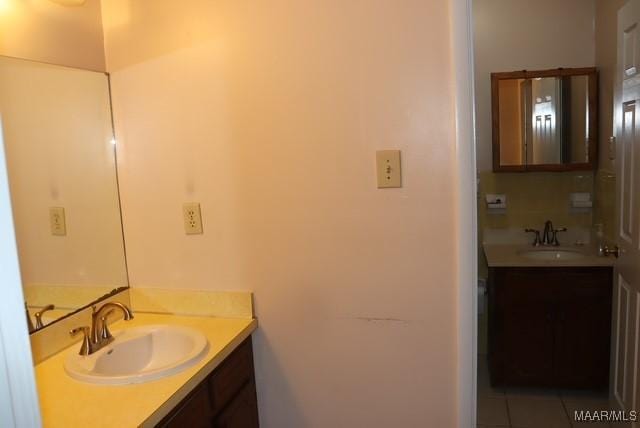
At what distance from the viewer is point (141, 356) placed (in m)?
1.56

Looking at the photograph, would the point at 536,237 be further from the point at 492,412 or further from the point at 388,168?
the point at 388,168

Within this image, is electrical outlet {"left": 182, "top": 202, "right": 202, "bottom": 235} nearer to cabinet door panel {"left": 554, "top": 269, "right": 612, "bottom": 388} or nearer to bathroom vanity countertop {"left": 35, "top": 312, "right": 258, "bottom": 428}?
bathroom vanity countertop {"left": 35, "top": 312, "right": 258, "bottom": 428}

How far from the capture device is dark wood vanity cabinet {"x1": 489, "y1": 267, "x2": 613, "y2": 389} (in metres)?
2.45

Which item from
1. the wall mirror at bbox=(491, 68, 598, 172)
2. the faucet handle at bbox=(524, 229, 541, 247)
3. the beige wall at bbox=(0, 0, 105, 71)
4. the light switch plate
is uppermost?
the beige wall at bbox=(0, 0, 105, 71)

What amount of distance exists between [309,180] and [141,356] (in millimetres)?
814

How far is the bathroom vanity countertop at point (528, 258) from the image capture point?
7.98ft

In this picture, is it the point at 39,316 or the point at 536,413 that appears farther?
the point at 536,413

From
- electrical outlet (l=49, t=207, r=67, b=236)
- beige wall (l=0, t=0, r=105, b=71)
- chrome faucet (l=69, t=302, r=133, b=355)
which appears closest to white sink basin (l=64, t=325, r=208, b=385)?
chrome faucet (l=69, t=302, r=133, b=355)

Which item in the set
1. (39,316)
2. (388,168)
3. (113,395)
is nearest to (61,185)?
(39,316)

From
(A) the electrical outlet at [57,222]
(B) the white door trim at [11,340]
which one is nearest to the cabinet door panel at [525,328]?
(A) the electrical outlet at [57,222]

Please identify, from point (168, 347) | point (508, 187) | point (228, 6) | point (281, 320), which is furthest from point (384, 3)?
point (508, 187)

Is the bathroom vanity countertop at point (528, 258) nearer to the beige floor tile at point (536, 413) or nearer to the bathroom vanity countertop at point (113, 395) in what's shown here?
the beige floor tile at point (536, 413)

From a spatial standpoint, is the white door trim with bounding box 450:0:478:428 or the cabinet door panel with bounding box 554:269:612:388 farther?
the cabinet door panel with bounding box 554:269:612:388

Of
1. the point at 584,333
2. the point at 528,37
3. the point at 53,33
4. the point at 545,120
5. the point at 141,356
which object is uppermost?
the point at 528,37
